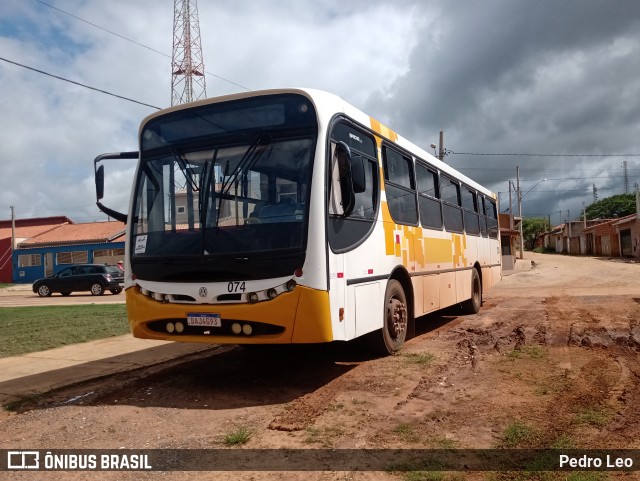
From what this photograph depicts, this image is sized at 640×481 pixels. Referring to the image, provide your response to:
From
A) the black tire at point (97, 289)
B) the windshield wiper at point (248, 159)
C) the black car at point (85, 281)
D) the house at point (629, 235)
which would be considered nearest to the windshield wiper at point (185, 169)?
the windshield wiper at point (248, 159)

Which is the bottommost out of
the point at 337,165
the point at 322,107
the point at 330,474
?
the point at 330,474

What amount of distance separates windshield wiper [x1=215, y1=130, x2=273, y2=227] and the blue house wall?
3927 centimetres

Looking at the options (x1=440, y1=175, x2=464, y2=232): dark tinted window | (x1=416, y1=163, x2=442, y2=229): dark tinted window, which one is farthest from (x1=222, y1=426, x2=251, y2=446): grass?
(x1=440, y1=175, x2=464, y2=232): dark tinted window

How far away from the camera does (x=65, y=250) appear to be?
145ft

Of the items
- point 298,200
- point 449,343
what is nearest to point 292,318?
point 298,200

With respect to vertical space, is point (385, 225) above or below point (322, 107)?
below

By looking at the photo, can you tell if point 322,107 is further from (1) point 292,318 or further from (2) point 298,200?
(1) point 292,318

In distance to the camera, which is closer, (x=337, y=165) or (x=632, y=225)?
(x=337, y=165)

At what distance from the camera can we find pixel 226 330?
575cm

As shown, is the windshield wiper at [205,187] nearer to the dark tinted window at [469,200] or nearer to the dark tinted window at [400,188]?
the dark tinted window at [400,188]

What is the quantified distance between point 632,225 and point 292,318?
47.2 metres

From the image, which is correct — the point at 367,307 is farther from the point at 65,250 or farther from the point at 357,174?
the point at 65,250

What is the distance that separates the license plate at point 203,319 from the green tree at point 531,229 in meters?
106

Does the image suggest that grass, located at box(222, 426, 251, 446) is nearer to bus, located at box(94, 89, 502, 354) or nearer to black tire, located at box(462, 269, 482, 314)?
bus, located at box(94, 89, 502, 354)
